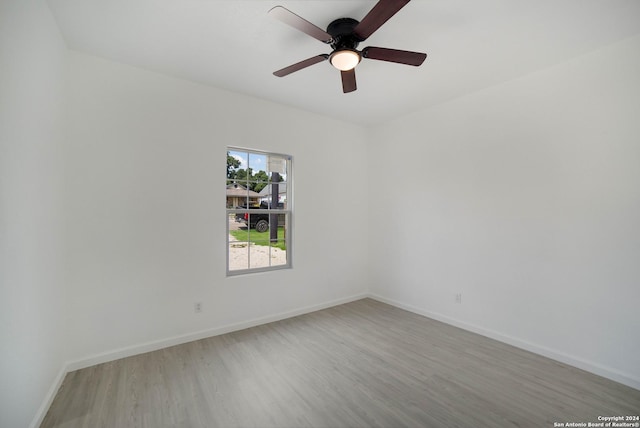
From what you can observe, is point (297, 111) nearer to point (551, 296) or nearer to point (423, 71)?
point (423, 71)

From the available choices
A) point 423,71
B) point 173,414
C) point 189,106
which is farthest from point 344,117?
point 173,414

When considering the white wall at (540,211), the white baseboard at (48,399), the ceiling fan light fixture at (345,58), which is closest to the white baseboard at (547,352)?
the white wall at (540,211)

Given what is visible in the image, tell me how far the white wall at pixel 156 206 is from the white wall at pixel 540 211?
6.16 ft

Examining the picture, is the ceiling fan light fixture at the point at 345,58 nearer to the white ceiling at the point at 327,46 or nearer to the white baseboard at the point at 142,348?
the white ceiling at the point at 327,46

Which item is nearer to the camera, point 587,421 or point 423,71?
point 587,421

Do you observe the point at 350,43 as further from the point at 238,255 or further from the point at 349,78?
the point at 238,255

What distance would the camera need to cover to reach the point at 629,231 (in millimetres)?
2271

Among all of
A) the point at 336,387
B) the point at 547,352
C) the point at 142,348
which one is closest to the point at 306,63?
the point at 336,387

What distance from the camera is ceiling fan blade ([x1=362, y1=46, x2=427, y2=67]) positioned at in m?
1.99

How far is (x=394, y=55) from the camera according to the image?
2047 mm

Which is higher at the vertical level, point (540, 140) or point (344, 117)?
point (344, 117)

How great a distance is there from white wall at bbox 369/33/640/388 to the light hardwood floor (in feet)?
1.24

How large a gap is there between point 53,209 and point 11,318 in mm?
995

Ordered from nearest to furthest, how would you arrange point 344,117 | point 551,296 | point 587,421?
point 587,421 → point 551,296 → point 344,117
